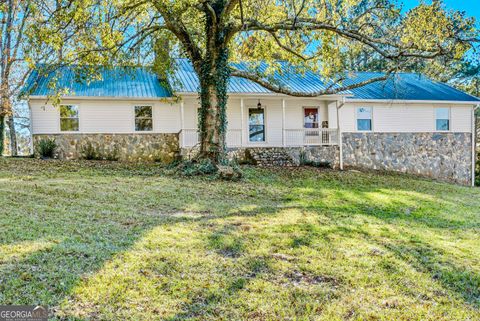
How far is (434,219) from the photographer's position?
7.32m

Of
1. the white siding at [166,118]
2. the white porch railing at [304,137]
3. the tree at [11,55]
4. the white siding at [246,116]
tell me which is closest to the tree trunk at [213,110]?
the white siding at [246,116]

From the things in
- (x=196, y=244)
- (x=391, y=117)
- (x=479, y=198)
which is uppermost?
(x=391, y=117)

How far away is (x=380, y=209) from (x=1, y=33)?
19.9 metres

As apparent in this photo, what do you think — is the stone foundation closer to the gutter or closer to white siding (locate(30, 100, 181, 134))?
white siding (locate(30, 100, 181, 134))

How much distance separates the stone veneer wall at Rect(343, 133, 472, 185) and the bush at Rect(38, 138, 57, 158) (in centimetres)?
1279

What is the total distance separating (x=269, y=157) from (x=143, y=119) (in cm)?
571

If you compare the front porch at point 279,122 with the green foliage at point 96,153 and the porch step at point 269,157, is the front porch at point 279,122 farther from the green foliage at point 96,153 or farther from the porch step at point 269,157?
the green foliage at point 96,153

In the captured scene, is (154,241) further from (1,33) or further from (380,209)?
(1,33)

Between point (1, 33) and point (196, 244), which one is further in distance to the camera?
point (1, 33)

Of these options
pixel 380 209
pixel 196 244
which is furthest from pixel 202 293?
pixel 380 209

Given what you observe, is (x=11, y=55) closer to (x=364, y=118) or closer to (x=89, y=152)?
(x=89, y=152)

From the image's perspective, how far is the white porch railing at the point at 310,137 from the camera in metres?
17.2

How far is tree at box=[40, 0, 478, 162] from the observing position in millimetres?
10227

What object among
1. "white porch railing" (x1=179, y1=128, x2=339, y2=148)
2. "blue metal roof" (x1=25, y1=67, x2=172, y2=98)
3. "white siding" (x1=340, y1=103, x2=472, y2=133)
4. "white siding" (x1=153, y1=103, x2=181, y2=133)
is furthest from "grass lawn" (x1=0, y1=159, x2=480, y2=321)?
"white siding" (x1=340, y1=103, x2=472, y2=133)
